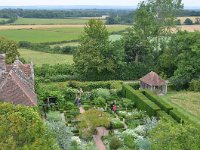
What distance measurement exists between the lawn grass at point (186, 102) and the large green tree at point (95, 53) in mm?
11650

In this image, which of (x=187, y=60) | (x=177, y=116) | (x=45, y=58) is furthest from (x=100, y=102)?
(x=45, y=58)

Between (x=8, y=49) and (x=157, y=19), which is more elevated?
(x=157, y=19)

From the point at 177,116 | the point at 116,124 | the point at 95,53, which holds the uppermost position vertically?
the point at 95,53

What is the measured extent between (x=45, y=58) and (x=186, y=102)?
39452 millimetres

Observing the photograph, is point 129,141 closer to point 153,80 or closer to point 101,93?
point 101,93

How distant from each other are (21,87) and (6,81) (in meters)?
1.42

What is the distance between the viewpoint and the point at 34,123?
73.8ft

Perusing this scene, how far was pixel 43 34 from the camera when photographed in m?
112

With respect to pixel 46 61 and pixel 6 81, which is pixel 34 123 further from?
pixel 46 61

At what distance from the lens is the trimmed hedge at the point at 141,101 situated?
4303 centimetres

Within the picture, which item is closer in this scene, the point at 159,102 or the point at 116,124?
the point at 116,124

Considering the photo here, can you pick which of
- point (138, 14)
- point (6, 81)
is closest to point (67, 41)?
point (138, 14)

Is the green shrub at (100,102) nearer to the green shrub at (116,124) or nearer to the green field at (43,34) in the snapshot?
the green shrub at (116,124)

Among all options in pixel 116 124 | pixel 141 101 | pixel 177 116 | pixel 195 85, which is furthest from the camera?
pixel 195 85
